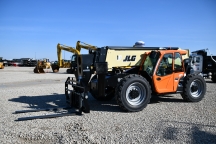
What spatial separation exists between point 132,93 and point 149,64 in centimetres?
141

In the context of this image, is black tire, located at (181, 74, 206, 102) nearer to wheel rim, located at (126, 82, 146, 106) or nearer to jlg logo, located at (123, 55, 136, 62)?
wheel rim, located at (126, 82, 146, 106)

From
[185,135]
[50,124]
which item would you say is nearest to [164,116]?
[185,135]

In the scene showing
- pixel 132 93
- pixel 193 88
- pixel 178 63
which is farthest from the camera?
pixel 193 88

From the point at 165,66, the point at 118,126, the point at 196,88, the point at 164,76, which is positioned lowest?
the point at 118,126

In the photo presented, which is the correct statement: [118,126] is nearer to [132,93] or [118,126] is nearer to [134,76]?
[132,93]

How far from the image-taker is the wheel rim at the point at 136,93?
22.8ft

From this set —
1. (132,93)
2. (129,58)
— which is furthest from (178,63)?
(132,93)

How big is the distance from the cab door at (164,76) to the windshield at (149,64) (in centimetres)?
18

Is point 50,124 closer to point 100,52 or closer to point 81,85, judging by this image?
point 81,85

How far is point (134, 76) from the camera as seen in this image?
6957 millimetres

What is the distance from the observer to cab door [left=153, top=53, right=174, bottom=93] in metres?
7.61

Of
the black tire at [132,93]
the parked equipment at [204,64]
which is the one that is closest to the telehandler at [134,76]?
the black tire at [132,93]

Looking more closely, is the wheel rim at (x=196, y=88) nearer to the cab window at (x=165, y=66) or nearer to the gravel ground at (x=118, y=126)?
the gravel ground at (x=118, y=126)

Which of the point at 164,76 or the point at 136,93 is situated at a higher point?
the point at 164,76
